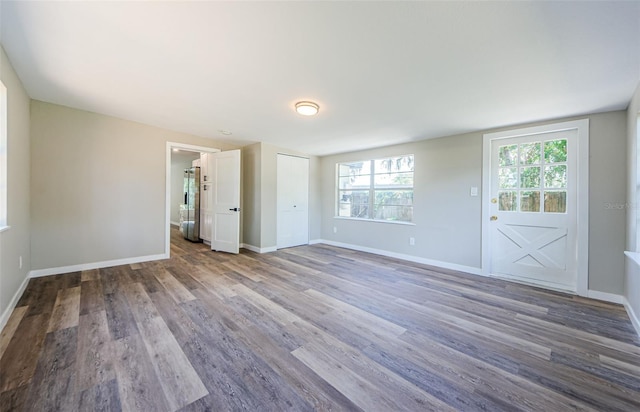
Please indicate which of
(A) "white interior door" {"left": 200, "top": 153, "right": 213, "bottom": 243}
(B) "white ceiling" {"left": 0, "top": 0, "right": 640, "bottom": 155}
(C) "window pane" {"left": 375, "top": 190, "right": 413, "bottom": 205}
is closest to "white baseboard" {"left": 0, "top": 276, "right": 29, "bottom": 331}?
(B) "white ceiling" {"left": 0, "top": 0, "right": 640, "bottom": 155}

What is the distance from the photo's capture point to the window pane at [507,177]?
3463mm

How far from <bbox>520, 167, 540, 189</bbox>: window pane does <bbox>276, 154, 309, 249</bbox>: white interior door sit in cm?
394

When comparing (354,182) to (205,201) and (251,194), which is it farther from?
(205,201)

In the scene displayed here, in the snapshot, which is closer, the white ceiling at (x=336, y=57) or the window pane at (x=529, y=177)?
the white ceiling at (x=336, y=57)

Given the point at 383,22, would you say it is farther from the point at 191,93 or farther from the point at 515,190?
the point at 515,190

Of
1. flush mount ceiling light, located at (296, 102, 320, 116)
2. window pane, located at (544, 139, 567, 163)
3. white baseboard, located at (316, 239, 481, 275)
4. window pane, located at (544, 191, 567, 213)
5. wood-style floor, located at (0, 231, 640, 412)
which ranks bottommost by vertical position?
wood-style floor, located at (0, 231, 640, 412)

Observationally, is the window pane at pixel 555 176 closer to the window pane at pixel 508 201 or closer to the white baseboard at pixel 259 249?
the window pane at pixel 508 201

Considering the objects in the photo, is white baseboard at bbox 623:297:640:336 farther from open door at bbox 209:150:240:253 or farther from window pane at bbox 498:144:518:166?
open door at bbox 209:150:240:253

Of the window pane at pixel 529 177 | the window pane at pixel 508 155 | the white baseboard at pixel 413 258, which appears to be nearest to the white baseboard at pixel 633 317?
the white baseboard at pixel 413 258

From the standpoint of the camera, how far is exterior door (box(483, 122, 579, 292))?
10.0 ft

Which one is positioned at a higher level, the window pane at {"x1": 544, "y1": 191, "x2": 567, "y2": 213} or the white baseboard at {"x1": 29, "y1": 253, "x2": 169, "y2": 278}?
the window pane at {"x1": 544, "y1": 191, "x2": 567, "y2": 213}

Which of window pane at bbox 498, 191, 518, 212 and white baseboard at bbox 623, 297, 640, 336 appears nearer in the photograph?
white baseboard at bbox 623, 297, 640, 336

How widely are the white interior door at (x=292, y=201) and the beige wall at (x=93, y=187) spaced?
2.09m

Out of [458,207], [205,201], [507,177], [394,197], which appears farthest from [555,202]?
[205,201]
